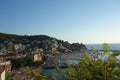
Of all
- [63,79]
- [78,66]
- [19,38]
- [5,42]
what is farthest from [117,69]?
[19,38]

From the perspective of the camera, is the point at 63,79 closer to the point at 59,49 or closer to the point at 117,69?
the point at 117,69

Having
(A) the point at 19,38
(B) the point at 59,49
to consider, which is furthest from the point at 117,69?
(A) the point at 19,38

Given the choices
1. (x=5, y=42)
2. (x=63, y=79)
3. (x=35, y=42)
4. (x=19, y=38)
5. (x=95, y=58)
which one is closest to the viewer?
(x=95, y=58)

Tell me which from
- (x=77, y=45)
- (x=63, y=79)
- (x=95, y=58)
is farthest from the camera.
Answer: (x=77, y=45)

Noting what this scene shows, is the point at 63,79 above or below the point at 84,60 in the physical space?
below

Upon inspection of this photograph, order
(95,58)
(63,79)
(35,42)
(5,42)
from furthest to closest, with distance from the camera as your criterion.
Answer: (35,42) < (5,42) < (63,79) < (95,58)

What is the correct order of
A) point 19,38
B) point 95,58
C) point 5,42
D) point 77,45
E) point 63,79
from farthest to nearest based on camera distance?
Result: point 77,45, point 19,38, point 5,42, point 63,79, point 95,58

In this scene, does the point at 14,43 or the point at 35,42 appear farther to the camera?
the point at 35,42

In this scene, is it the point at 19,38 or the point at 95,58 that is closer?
the point at 95,58

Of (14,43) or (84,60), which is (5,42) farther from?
(84,60)
